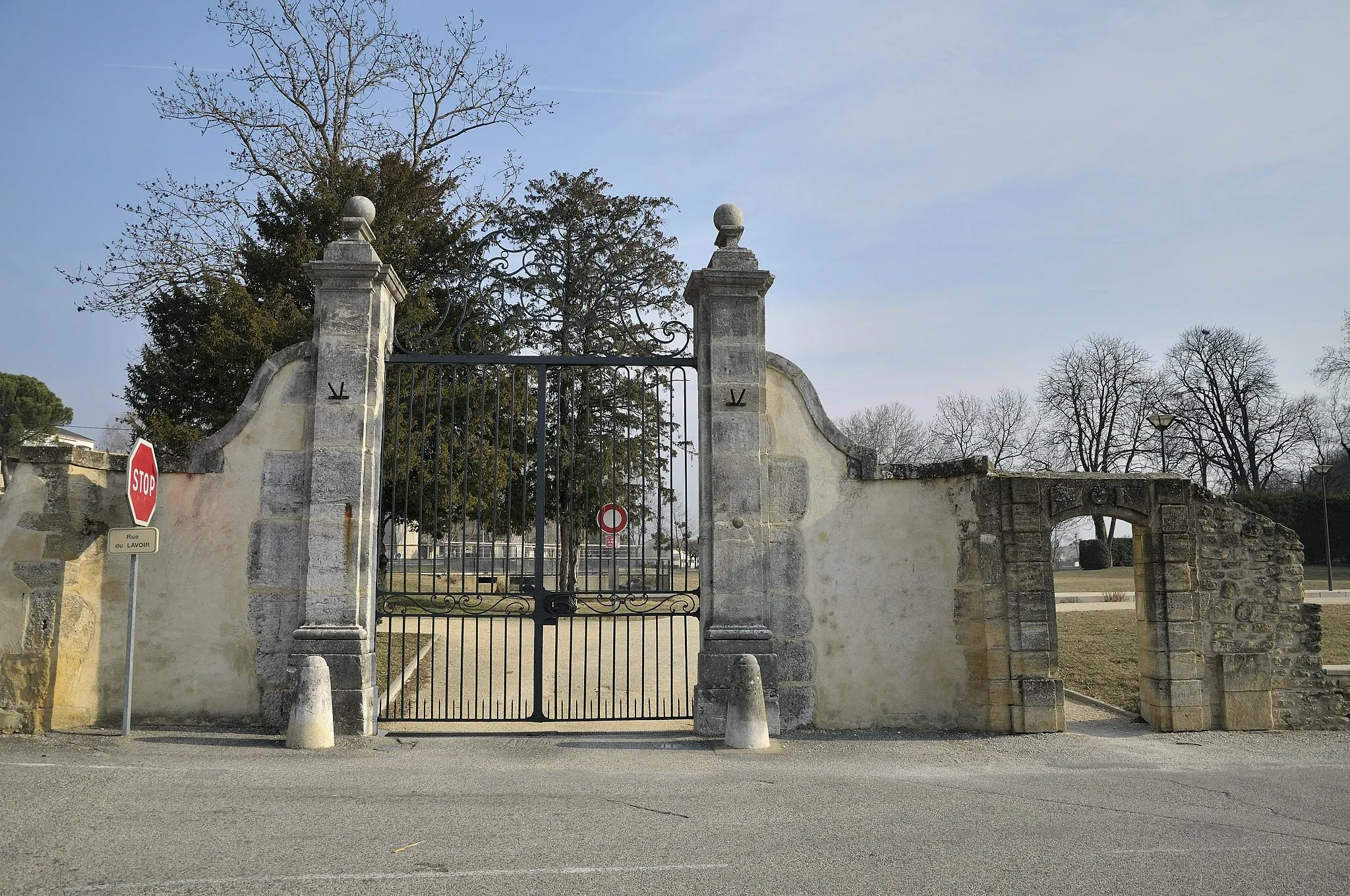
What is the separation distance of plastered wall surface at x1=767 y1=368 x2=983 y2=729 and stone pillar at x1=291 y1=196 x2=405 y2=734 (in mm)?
3336

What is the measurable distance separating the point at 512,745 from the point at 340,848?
2594mm

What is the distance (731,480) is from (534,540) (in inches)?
193

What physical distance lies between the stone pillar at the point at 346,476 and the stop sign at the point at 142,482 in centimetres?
114

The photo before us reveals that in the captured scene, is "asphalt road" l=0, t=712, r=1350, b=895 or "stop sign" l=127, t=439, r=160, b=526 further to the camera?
"stop sign" l=127, t=439, r=160, b=526

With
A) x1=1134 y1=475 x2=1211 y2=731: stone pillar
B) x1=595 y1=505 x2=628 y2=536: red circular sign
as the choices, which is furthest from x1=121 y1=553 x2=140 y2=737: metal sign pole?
x1=1134 y1=475 x2=1211 y2=731: stone pillar

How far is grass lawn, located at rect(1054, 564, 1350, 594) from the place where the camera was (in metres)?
24.3

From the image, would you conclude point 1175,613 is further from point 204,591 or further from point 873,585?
point 204,591

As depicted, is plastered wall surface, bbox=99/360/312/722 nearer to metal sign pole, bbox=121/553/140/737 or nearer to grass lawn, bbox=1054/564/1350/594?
metal sign pole, bbox=121/553/140/737

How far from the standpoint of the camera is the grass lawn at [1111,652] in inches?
404

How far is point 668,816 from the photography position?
16.9ft

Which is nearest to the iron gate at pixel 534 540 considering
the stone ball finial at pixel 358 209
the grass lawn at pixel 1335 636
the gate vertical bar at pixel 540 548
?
the gate vertical bar at pixel 540 548

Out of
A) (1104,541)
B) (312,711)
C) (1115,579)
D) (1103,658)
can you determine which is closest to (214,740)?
(312,711)

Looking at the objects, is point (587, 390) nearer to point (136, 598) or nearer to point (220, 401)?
point (136, 598)

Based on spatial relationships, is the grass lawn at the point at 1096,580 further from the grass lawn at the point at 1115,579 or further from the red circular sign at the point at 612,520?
the red circular sign at the point at 612,520
